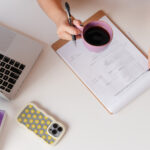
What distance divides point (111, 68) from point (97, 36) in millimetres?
135

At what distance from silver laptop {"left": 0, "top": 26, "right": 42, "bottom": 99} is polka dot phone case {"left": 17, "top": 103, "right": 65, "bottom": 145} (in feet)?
0.23

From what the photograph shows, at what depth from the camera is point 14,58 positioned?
0.69m

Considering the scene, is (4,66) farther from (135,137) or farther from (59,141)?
(135,137)

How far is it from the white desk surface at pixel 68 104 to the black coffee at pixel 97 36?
14cm

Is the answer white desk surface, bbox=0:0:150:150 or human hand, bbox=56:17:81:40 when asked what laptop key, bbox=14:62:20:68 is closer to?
white desk surface, bbox=0:0:150:150

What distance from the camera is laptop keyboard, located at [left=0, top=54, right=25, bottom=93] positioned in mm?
666

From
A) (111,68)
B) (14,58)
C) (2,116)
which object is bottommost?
(111,68)

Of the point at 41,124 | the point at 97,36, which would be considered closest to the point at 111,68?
the point at 97,36

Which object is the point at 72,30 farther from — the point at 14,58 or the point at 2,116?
the point at 2,116

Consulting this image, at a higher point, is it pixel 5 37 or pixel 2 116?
pixel 5 37

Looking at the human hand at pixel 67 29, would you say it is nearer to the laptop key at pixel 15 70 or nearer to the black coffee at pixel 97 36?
the black coffee at pixel 97 36

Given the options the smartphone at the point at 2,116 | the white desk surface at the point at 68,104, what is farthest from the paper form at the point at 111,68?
the smartphone at the point at 2,116

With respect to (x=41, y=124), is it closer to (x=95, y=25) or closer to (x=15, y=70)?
(x=15, y=70)

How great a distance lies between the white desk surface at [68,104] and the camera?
67 cm
